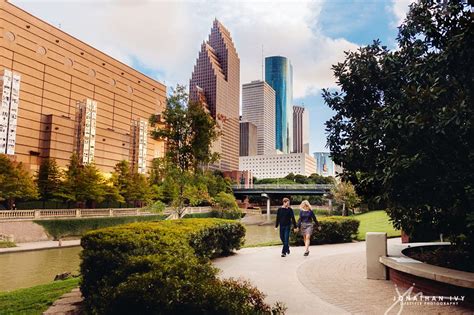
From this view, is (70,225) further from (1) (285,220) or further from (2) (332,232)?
(1) (285,220)

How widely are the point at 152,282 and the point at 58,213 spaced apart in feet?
111

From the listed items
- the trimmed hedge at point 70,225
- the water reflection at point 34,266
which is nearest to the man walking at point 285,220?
the water reflection at point 34,266

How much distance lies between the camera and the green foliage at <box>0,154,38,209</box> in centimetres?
3206

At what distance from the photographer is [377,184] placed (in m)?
6.84

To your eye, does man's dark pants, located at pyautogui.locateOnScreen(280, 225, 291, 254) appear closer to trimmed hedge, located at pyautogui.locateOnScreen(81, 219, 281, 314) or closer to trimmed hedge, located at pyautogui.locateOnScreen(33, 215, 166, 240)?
trimmed hedge, located at pyautogui.locateOnScreen(81, 219, 281, 314)

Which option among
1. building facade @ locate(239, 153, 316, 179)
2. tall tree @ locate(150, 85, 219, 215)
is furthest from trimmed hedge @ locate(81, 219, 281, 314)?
building facade @ locate(239, 153, 316, 179)

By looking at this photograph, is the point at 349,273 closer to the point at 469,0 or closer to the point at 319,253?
the point at 319,253

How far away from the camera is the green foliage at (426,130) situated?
16.9 feet

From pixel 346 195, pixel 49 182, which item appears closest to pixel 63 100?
pixel 49 182

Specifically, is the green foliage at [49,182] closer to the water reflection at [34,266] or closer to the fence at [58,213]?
the fence at [58,213]

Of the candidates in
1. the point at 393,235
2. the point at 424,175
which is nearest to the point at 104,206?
the point at 393,235

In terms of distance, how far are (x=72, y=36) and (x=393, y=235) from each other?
2133 inches

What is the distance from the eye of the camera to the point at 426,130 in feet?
17.0

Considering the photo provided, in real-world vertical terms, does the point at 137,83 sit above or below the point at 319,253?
above
